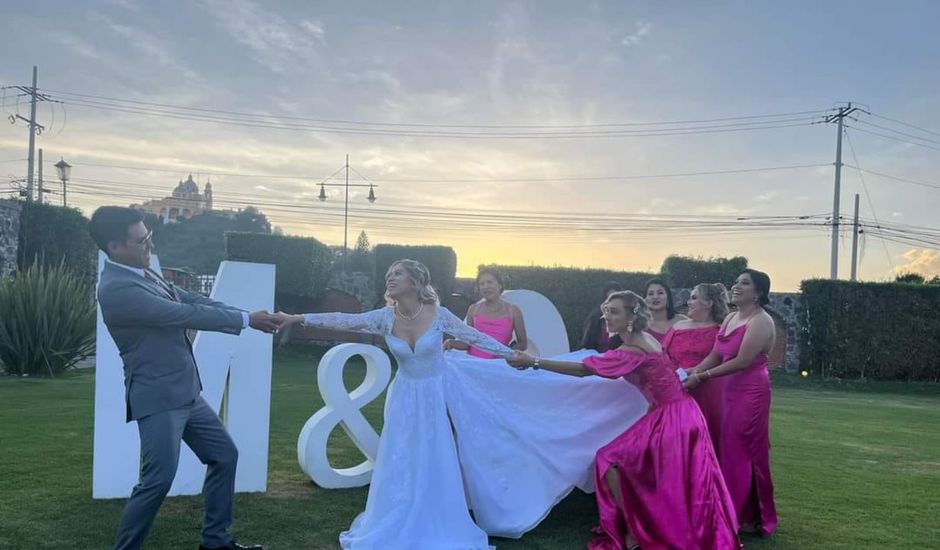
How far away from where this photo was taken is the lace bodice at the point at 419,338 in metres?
4.84

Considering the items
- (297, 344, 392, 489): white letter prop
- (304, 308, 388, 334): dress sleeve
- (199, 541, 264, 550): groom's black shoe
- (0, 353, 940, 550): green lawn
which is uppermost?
(304, 308, 388, 334): dress sleeve

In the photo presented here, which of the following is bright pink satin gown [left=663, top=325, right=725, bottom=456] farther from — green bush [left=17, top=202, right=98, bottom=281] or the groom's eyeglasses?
green bush [left=17, top=202, right=98, bottom=281]

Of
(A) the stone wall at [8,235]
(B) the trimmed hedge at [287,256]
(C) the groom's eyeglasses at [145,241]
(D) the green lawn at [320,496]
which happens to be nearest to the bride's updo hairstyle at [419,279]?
(C) the groom's eyeglasses at [145,241]

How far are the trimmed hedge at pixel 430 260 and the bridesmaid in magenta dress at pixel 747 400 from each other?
15.3 m

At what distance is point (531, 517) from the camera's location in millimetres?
4875

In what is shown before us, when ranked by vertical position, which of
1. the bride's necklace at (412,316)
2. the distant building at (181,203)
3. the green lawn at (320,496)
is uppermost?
the distant building at (181,203)

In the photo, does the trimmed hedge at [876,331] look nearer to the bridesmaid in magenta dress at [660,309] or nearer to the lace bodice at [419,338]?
the bridesmaid in magenta dress at [660,309]

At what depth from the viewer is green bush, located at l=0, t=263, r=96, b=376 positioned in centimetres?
1292

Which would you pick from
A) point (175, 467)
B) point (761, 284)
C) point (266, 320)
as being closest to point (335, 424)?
point (266, 320)

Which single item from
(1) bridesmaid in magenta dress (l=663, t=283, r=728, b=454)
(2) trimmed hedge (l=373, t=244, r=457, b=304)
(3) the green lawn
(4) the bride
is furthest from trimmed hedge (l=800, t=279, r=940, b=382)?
(4) the bride

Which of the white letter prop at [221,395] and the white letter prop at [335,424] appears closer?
A: the white letter prop at [221,395]

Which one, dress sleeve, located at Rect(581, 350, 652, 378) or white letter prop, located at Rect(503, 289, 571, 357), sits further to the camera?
white letter prop, located at Rect(503, 289, 571, 357)

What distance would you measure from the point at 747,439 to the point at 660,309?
160 cm

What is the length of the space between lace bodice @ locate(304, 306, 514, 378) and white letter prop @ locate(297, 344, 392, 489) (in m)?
0.96
